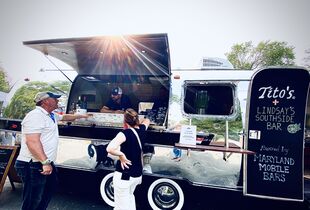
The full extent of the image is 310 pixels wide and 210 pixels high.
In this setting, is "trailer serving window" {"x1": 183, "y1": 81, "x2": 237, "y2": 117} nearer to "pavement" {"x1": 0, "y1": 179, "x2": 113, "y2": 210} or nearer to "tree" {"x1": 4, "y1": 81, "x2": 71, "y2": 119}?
"pavement" {"x1": 0, "y1": 179, "x2": 113, "y2": 210}

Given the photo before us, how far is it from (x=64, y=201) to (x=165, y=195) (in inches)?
80.9

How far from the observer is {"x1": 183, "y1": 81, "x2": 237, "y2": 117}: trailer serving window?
11.2 ft

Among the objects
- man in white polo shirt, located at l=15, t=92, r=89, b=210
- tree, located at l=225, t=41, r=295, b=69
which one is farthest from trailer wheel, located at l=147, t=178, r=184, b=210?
tree, located at l=225, t=41, r=295, b=69

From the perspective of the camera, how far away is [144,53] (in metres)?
4.22

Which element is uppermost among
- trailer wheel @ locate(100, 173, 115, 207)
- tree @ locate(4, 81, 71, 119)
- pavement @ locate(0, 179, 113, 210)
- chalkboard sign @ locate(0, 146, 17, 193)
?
tree @ locate(4, 81, 71, 119)

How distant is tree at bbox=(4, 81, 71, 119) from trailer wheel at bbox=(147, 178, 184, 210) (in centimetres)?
351

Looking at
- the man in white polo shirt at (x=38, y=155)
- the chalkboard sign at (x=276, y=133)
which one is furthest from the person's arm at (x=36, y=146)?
the chalkboard sign at (x=276, y=133)

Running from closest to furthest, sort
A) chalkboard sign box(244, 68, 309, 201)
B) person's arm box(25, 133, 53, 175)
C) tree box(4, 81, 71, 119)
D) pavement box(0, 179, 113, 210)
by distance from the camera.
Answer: person's arm box(25, 133, 53, 175) < chalkboard sign box(244, 68, 309, 201) < pavement box(0, 179, 113, 210) < tree box(4, 81, 71, 119)

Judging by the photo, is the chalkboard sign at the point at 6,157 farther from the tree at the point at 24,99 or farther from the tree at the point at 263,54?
the tree at the point at 263,54

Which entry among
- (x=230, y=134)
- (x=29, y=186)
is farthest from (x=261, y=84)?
(x=29, y=186)

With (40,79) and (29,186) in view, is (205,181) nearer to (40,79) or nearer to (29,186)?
(29,186)

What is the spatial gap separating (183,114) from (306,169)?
6.85 feet

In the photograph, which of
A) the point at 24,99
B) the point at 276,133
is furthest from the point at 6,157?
the point at 276,133

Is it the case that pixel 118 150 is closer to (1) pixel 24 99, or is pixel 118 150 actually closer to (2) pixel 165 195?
(2) pixel 165 195
